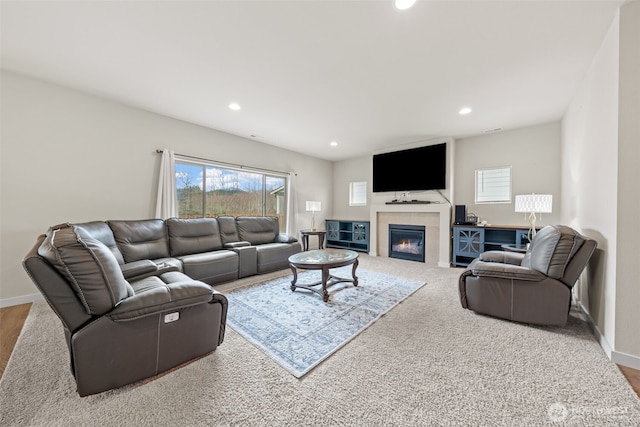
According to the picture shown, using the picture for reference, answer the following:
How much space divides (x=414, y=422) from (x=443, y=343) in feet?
2.85

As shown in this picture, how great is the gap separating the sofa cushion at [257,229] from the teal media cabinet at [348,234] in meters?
2.09

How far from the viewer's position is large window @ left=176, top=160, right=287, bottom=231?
4.12 metres

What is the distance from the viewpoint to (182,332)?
5.14 ft

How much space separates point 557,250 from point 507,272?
422 millimetres

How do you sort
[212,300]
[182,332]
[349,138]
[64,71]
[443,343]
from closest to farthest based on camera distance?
[182,332]
[212,300]
[443,343]
[64,71]
[349,138]

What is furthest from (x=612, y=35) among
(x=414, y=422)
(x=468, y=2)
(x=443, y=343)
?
(x=414, y=422)

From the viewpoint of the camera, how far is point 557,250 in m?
2.04

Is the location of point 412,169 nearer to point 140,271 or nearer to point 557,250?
point 557,250

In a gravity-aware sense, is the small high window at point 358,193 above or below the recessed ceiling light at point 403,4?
below

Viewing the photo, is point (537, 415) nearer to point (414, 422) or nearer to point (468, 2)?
point (414, 422)

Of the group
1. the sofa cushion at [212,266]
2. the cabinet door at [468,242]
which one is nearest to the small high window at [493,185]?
the cabinet door at [468,242]

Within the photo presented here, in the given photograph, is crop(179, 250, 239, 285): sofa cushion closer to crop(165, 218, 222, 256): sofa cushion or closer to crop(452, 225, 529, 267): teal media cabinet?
crop(165, 218, 222, 256): sofa cushion

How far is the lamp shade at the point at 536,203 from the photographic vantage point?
10.5 feet
